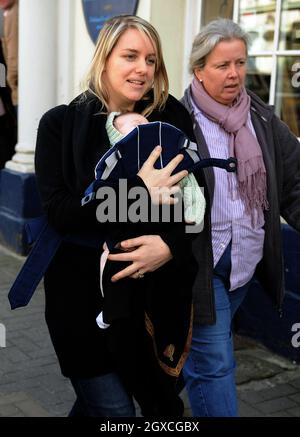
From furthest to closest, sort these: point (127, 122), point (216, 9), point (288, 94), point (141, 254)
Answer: point (216, 9)
point (288, 94)
point (127, 122)
point (141, 254)

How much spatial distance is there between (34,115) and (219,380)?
4333mm

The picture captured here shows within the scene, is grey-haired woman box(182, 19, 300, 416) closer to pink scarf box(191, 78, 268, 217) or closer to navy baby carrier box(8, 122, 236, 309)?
Result: pink scarf box(191, 78, 268, 217)

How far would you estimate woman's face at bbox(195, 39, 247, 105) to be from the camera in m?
2.63

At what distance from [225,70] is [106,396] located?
1.34 meters

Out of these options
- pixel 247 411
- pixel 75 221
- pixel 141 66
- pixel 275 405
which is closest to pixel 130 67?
pixel 141 66

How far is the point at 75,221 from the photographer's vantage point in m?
2.11

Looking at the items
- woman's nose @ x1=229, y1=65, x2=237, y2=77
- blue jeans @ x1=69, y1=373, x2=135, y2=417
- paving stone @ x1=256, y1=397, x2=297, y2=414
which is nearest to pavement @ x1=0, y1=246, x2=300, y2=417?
paving stone @ x1=256, y1=397, x2=297, y2=414

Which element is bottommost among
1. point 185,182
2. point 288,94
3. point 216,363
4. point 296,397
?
point 296,397

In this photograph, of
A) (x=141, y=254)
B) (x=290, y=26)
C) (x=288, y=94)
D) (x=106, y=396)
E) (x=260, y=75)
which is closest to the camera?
(x=141, y=254)

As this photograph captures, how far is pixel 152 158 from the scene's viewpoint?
2.06 m

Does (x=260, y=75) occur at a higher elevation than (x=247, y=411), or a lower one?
higher

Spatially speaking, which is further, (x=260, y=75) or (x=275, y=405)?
(x=260, y=75)

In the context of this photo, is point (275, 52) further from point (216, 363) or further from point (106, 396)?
point (106, 396)
